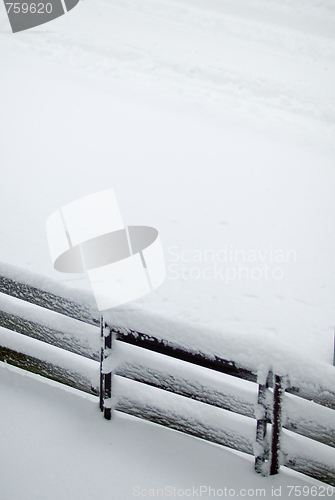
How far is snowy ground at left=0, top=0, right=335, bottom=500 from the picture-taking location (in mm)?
5379

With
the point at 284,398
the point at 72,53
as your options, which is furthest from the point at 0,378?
the point at 72,53

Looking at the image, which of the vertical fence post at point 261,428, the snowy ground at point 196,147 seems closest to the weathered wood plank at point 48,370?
the snowy ground at point 196,147

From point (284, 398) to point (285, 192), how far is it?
5752 millimetres

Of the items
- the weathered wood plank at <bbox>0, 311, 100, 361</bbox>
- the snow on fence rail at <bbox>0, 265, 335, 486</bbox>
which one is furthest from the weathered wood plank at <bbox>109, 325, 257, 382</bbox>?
the weathered wood plank at <bbox>0, 311, 100, 361</bbox>

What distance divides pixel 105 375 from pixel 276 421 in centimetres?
110

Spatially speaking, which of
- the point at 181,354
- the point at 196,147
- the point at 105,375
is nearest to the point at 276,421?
the point at 181,354

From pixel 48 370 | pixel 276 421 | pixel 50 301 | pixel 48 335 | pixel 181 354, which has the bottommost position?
A: pixel 48 370

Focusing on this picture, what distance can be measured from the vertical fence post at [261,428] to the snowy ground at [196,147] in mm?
290

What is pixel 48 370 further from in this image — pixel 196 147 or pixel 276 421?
pixel 196 147

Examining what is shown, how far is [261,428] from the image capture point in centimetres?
256

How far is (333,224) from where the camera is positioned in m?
7.07

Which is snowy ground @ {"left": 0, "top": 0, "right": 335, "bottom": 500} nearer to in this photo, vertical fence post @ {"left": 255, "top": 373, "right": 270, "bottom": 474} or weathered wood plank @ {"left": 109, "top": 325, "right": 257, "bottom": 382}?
vertical fence post @ {"left": 255, "top": 373, "right": 270, "bottom": 474}

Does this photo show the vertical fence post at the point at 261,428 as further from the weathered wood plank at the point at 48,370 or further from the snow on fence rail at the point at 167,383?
the weathered wood plank at the point at 48,370

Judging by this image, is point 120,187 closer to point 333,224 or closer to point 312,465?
point 333,224
